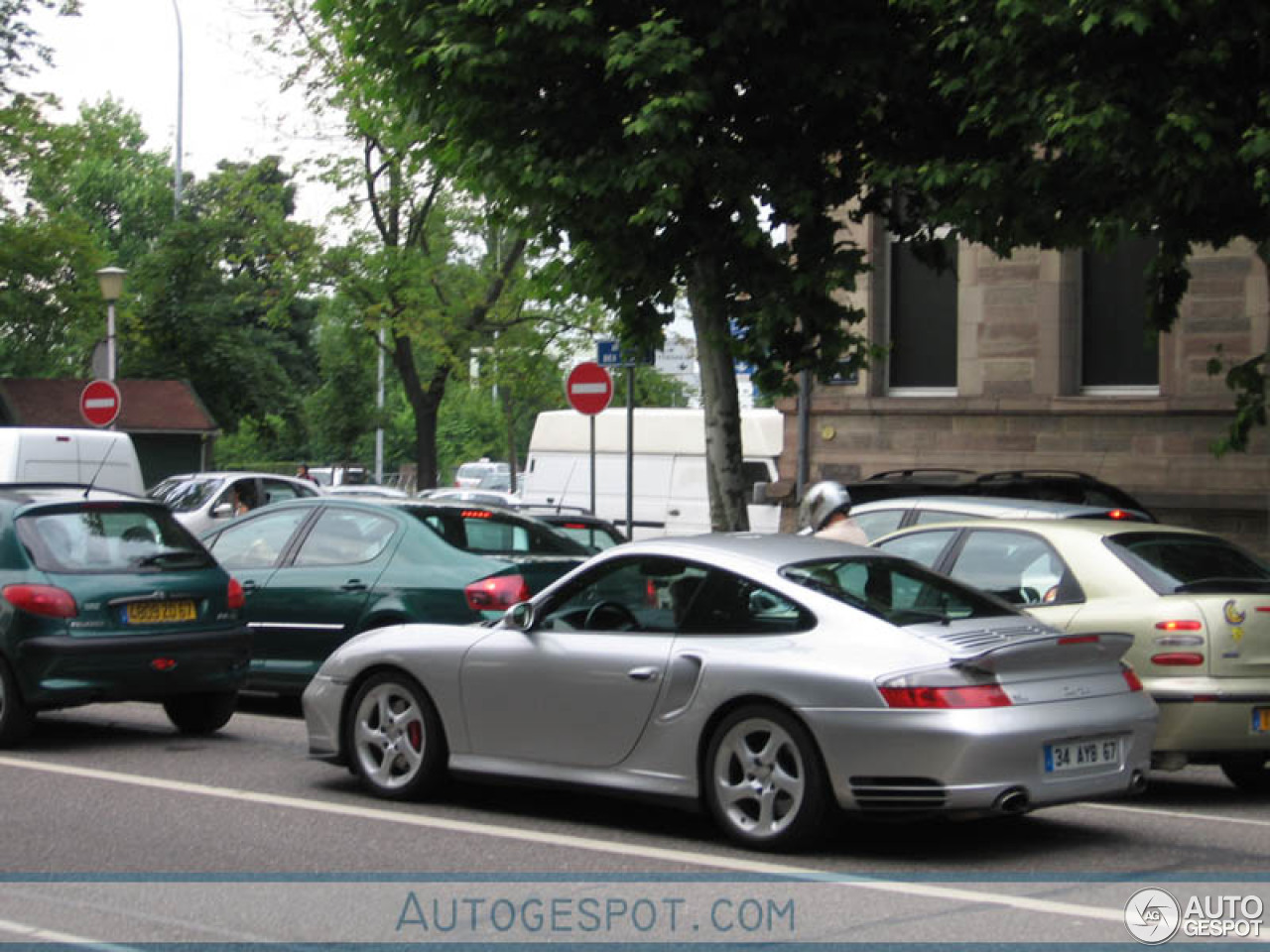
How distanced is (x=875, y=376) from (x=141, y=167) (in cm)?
5426

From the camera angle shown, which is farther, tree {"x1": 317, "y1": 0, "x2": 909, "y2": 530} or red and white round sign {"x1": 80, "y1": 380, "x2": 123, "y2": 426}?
red and white round sign {"x1": 80, "y1": 380, "x2": 123, "y2": 426}

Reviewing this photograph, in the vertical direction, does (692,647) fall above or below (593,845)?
above

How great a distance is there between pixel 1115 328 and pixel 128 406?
26.3m

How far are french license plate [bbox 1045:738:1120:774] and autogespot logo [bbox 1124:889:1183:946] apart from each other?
0.69m

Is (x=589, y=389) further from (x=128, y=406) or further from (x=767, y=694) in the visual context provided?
(x=128, y=406)

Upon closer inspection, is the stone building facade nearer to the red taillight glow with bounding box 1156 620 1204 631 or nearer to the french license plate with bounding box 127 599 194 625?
the red taillight glow with bounding box 1156 620 1204 631

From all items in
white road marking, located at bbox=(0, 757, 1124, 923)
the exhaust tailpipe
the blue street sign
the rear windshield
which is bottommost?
white road marking, located at bbox=(0, 757, 1124, 923)

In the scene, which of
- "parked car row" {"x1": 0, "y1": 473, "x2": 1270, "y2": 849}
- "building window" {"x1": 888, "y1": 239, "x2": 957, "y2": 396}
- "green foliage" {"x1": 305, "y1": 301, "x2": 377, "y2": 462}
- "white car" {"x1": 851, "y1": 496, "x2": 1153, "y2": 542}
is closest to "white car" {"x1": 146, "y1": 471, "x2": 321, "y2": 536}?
"building window" {"x1": 888, "y1": 239, "x2": 957, "y2": 396}

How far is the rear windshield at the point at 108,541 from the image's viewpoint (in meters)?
11.0

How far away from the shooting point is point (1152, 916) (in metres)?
6.32

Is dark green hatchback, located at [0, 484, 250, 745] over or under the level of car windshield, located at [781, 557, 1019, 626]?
under

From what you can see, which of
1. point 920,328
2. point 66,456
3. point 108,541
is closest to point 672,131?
point 108,541

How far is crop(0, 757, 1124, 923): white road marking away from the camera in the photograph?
658 centimetres

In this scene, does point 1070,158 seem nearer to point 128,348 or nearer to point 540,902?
point 540,902
